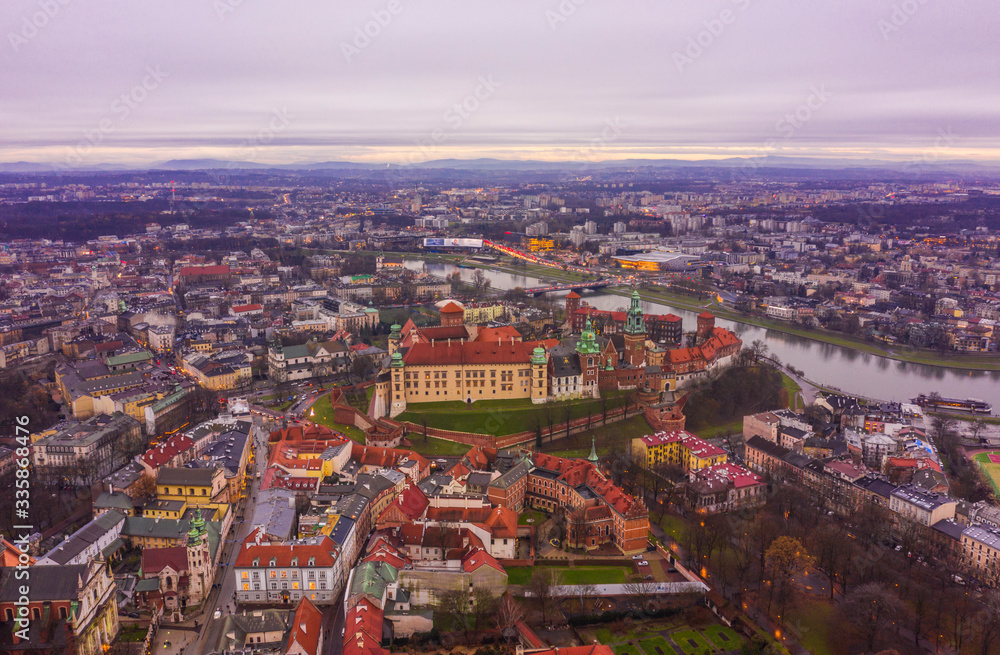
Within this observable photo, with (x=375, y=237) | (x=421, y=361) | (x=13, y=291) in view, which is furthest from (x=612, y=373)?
(x=375, y=237)

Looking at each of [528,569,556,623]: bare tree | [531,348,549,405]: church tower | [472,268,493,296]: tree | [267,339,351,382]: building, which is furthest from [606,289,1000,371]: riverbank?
[528,569,556,623]: bare tree

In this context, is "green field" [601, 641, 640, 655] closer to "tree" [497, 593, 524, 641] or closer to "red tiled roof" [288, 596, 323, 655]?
"tree" [497, 593, 524, 641]

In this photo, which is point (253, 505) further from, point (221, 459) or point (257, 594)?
point (257, 594)

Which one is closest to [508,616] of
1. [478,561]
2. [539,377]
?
[478,561]

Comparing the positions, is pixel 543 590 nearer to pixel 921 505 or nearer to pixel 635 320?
pixel 921 505

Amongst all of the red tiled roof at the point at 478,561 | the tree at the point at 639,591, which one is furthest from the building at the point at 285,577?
the tree at the point at 639,591

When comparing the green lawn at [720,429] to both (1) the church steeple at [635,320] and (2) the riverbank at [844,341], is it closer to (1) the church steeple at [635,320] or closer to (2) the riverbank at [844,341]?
(1) the church steeple at [635,320]
